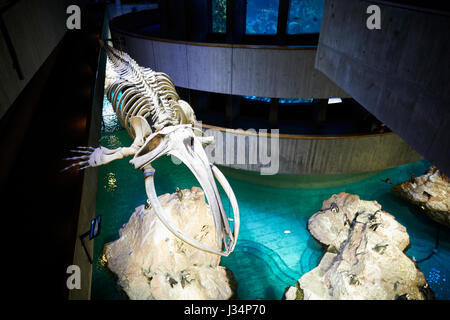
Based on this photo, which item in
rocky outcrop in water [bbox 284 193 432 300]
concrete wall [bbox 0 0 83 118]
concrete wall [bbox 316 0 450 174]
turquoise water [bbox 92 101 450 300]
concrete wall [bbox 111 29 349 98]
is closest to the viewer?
concrete wall [bbox 316 0 450 174]

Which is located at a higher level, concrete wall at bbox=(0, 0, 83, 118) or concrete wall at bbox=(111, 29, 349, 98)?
concrete wall at bbox=(0, 0, 83, 118)

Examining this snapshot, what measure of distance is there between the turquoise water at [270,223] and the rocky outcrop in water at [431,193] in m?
0.21

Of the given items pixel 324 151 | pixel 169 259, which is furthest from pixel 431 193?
pixel 169 259


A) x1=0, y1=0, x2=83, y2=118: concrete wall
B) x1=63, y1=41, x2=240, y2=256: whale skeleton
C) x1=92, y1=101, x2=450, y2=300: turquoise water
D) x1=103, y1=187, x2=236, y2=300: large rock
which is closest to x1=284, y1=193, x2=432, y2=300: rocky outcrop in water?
x1=92, y1=101, x2=450, y2=300: turquoise water

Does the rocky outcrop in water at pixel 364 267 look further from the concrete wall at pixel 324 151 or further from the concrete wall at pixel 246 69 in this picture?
the concrete wall at pixel 246 69

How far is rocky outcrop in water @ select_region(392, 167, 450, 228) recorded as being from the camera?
7168mm

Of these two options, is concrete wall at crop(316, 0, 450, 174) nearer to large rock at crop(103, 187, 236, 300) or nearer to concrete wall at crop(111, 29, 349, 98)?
concrete wall at crop(111, 29, 349, 98)

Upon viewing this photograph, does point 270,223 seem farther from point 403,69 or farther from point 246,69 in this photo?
point 403,69

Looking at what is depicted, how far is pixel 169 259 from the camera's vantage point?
5.29m

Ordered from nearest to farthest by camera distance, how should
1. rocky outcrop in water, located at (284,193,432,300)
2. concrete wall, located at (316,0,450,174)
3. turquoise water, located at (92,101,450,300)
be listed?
concrete wall, located at (316,0,450,174) → rocky outcrop in water, located at (284,193,432,300) → turquoise water, located at (92,101,450,300)

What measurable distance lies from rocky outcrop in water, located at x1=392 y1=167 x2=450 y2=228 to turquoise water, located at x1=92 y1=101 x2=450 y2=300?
21 centimetres

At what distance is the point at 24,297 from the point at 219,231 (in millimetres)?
2228
